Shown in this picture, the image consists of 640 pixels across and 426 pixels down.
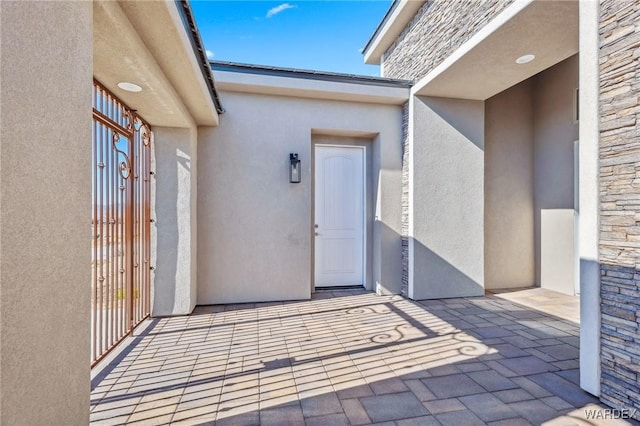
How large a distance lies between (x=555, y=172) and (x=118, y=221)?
6.24 metres

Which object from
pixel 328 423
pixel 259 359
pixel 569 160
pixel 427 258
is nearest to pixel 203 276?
pixel 259 359

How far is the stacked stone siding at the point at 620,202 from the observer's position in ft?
6.57

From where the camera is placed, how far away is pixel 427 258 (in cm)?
471

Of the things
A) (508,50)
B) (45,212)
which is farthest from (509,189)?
(45,212)

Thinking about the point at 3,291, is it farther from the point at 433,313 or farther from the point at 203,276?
the point at 433,313

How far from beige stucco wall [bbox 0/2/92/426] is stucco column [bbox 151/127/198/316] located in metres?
2.44

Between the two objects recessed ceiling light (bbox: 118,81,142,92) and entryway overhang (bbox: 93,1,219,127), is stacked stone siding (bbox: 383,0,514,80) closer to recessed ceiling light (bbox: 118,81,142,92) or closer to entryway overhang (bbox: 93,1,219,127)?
entryway overhang (bbox: 93,1,219,127)

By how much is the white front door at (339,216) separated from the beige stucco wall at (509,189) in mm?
2211

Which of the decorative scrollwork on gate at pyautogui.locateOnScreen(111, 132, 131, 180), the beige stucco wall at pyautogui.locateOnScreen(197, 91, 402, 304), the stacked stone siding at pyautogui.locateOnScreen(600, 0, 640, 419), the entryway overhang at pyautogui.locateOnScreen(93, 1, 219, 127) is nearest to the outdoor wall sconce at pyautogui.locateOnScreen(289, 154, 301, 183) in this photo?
the beige stucco wall at pyautogui.locateOnScreen(197, 91, 402, 304)

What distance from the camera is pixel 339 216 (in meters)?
5.27

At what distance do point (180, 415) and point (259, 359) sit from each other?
33.5 inches

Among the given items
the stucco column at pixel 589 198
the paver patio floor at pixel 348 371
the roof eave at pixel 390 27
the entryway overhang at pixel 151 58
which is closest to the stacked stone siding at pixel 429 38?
the roof eave at pixel 390 27

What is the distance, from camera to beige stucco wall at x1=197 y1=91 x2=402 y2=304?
443cm

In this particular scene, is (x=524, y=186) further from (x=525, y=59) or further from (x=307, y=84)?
(x=307, y=84)
